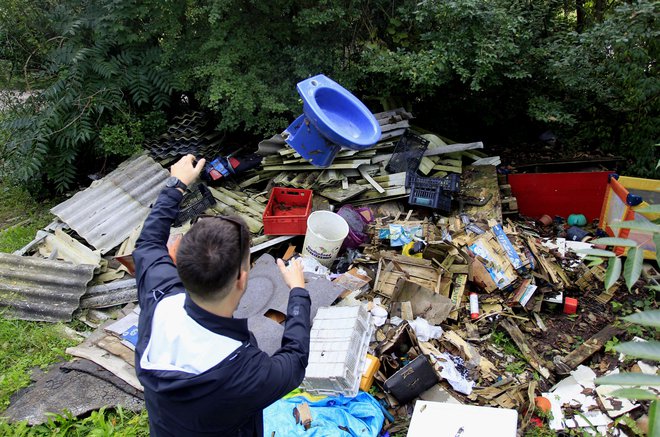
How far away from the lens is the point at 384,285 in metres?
4.92

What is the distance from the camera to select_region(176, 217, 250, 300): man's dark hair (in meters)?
1.80

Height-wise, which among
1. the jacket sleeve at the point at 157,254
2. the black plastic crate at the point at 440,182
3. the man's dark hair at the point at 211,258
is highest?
the man's dark hair at the point at 211,258

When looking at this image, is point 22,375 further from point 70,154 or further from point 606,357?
point 606,357

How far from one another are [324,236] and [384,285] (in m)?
1.10

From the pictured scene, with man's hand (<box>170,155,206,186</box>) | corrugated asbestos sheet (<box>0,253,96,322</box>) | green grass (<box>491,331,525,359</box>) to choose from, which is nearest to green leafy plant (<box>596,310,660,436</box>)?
man's hand (<box>170,155,206,186</box>)

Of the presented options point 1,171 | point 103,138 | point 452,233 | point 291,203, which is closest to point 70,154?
point 103,138

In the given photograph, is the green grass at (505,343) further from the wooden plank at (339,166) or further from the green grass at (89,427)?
the green grass at (89,427)

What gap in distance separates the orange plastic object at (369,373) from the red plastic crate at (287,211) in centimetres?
206

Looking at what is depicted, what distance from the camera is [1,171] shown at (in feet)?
23.0

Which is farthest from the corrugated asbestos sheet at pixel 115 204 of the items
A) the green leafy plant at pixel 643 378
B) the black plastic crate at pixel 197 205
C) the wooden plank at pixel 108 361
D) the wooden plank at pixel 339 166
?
the green leafy plant at pixel 643 378

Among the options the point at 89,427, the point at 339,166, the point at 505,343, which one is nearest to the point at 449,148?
the point at 339,166

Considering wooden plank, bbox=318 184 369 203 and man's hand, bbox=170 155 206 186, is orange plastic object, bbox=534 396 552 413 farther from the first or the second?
man's hand, bbox=170 155 206 186

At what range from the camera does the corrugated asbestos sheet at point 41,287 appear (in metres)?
4.98

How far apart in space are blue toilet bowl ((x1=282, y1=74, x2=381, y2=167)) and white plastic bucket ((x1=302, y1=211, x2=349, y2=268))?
87 centimetres
